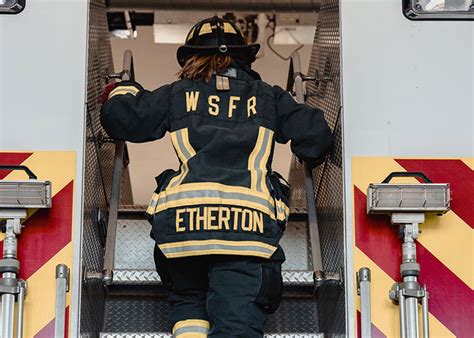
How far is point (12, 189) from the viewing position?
3205 millimetres

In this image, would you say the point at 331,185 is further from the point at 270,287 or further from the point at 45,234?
the point at 45,234

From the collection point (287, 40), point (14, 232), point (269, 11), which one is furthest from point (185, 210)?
point (287, 40)

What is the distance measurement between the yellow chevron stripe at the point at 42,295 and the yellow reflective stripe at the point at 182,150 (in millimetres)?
385

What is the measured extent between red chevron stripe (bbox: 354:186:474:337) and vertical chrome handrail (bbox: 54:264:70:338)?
2.63 feet

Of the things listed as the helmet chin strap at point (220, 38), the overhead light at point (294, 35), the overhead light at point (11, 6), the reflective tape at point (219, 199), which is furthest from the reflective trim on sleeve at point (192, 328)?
the overhead light at point (294, 35)

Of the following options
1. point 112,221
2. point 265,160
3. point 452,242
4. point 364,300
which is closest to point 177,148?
point 265,160

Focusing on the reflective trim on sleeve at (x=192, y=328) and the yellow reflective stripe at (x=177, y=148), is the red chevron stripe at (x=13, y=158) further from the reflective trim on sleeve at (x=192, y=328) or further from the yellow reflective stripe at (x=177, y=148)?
the reflective trim on sleeve at (x=192, y=328)

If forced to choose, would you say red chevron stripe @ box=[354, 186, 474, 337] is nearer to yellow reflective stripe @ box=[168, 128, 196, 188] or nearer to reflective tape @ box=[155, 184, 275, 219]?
reflective tape @ box=[155, 184, 275, 219]

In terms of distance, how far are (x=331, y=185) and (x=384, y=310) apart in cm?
63

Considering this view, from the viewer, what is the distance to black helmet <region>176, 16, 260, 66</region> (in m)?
3.66

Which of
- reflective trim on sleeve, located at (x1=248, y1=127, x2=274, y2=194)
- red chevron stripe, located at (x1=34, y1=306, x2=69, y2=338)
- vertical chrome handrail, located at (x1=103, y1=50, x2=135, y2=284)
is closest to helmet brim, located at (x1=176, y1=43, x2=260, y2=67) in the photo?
reflective trim on sleeve, located at (x1=248, y1=127, x2=274, y2=194)

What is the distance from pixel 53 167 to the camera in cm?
331

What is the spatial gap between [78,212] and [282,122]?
73 centimetres

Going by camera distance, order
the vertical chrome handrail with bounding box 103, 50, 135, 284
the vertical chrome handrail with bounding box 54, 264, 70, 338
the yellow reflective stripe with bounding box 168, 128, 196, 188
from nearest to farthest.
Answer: the vertical chrome handrail with bounding box 54, 264, 70, 338 → the yellow reflective stripe with bounding box 168, 128, 196, 188 → the vertical chrome handrail with bounding box 103, 50, 135, 284
